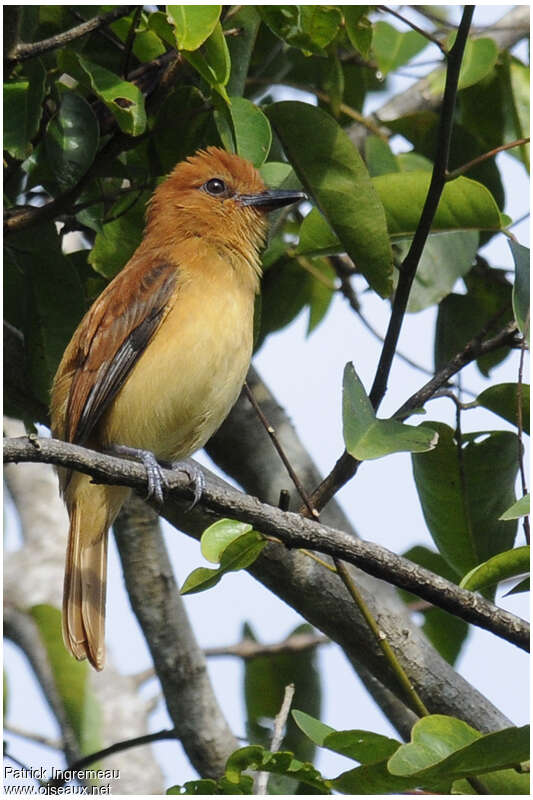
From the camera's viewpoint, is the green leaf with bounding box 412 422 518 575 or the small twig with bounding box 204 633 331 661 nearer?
the green leaf with bounding box 412 422 518 575

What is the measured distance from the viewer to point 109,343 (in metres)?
3.88

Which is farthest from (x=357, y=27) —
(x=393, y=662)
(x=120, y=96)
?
(x=393, y=662)

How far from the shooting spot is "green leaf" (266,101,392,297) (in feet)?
10.8

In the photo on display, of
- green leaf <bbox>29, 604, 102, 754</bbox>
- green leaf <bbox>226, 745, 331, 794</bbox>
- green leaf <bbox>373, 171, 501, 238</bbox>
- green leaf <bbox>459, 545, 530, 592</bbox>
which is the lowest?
green leaf <bbox>226, 745, 331, 794</bbox>

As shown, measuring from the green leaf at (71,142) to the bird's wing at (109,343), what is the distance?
21.7 inches

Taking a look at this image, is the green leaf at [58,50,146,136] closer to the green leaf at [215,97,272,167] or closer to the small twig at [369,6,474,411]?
the green leaf at [215,97,272,167]

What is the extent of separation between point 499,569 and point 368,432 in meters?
0.48

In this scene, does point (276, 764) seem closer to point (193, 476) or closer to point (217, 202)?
point (193, 476)

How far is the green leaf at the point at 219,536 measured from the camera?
2.74m

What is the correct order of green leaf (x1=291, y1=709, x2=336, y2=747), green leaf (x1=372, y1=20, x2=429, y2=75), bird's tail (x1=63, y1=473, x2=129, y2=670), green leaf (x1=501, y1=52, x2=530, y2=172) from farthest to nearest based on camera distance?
green leaf (x1=372, y1=20, x2=429, y2=75), green leaf (x1=501, y1=52, x2=530, y2=172), bird's tail (x1=63, y1=473, x2=129, y2=670), green leaf (x1=291, y1=709, x2=336, y2=747)

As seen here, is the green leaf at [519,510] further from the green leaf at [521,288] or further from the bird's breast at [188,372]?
the bird's breast at [188,372]

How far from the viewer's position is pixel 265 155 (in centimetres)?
325

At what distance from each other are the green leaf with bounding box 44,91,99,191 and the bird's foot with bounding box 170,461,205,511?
97 centimetres

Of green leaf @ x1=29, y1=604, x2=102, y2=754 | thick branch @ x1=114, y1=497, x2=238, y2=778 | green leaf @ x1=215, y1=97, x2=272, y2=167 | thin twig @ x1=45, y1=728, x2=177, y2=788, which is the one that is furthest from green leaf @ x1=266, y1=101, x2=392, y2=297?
green leaf @ x1=29, y1=604, x2=102, y2=754
